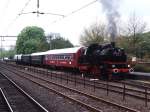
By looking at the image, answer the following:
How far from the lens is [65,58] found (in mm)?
46156

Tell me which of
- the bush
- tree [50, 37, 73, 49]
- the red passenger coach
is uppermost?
tree [50, 37, 73, 49]

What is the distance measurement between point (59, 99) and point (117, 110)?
526cm

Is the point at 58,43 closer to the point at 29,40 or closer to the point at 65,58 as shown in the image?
the point at 29,40

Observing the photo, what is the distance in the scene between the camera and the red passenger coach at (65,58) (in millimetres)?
40953


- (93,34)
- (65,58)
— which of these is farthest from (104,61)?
(93,34)

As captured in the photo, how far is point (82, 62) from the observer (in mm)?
36781

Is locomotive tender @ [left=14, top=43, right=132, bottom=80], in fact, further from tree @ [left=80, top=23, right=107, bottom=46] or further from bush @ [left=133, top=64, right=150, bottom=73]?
tree @ [left=80, top=23, right=107, bottom=46]

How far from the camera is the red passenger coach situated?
134ft

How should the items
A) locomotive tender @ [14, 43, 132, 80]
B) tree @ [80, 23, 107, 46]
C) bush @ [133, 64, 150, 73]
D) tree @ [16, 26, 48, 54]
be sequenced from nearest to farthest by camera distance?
locomotive tender @ [14, 43, 132, 80] < bush @ [133, 64, 150, 73] < tree @ [80, 23, 107, 46] < tree @ [16, 26, 48, 54]

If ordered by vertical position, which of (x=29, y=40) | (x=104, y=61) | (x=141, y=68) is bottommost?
(x=141, y=68)

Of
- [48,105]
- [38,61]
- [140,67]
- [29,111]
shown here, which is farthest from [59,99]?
[38,61]

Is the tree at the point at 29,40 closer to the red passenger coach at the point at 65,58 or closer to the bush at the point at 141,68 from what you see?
the red passenger coach at the point at 65,58

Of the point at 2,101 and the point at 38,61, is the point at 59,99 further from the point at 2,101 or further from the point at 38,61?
the point at 38,61

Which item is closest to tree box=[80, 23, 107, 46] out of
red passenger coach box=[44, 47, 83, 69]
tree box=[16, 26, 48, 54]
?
red passenger coach box=[44, 47, 83, 69]
